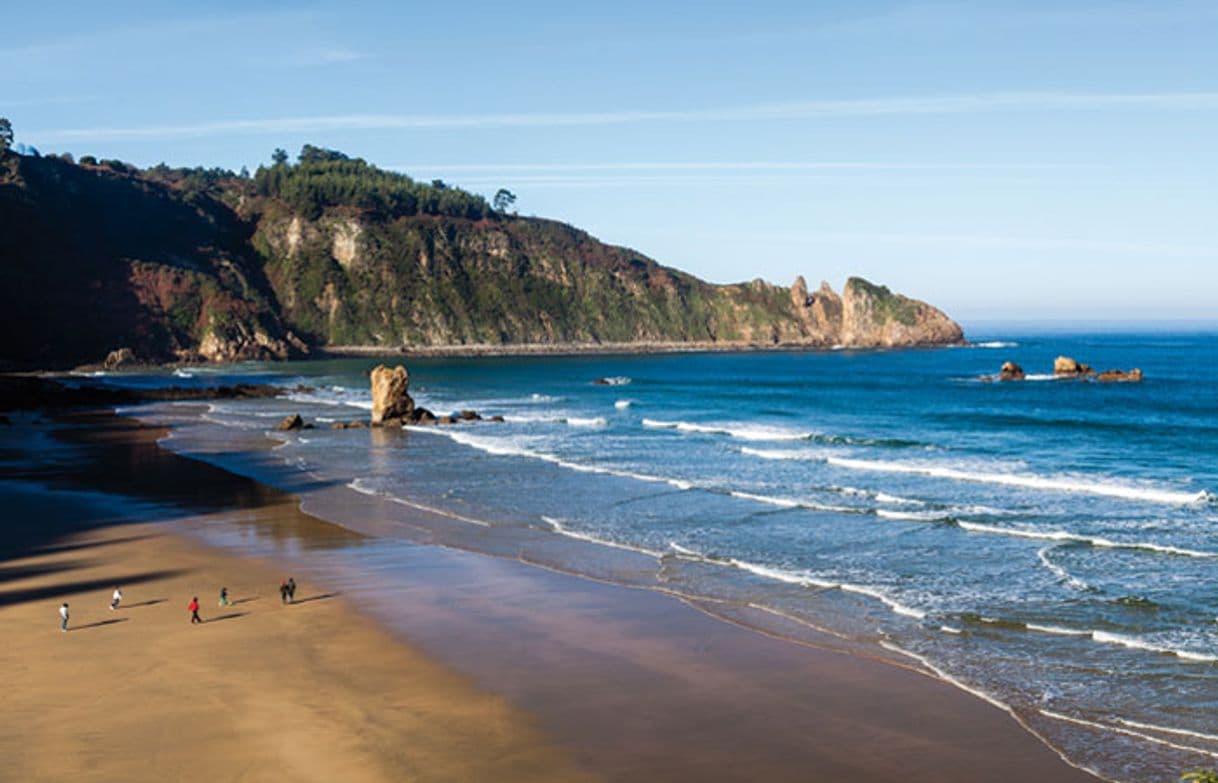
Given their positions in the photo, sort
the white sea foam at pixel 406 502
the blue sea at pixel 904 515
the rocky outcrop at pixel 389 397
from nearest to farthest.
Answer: the blue sea at pixel 904 515 < the white sea foam at pixel 406 502 < the rocky outcrop at pixel 389 397

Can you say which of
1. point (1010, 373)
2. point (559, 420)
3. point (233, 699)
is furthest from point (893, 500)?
point (1010, 373)

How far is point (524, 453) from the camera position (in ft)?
173

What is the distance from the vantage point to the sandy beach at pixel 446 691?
1545 cm

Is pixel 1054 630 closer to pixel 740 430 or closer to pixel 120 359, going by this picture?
pixel 740 430

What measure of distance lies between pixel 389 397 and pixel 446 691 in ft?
163

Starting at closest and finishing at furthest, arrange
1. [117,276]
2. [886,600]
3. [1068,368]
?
1. [886,600]
2. [1068,368]
3. [117,276]

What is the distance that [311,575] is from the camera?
27734 mm

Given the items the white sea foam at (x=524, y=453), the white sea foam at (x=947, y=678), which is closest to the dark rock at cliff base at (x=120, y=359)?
the white sea foam at (x=524, y=453)

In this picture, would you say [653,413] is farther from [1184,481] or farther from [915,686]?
[915,686]

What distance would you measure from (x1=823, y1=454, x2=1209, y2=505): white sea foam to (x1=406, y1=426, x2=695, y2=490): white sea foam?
27.5ft

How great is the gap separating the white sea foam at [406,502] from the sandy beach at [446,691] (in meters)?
6.40

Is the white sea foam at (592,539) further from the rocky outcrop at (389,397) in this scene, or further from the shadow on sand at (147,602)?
the rocky outcrop at (389,397)

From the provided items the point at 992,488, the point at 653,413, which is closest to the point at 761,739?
the point at 992,488

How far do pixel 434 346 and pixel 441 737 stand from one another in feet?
586
